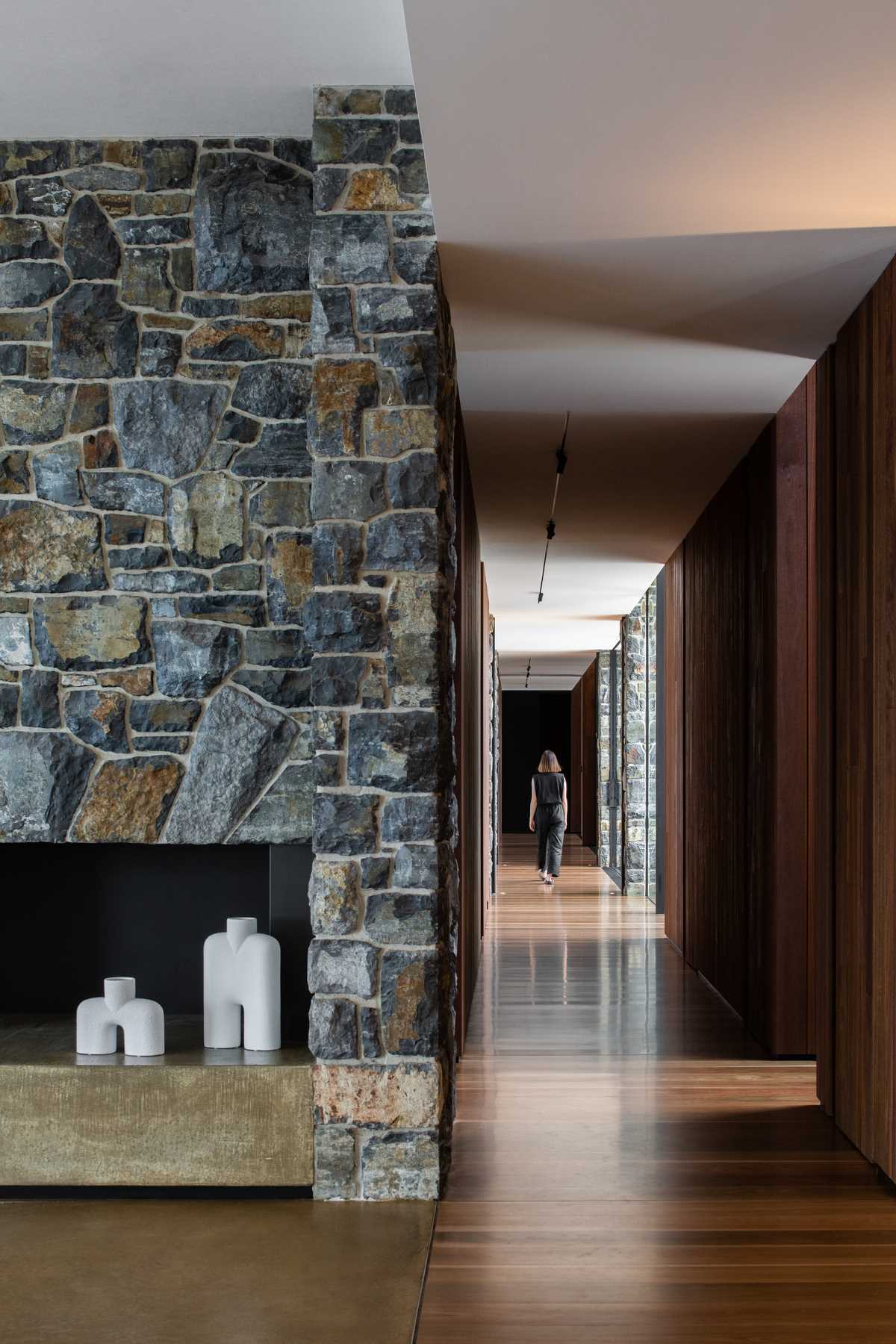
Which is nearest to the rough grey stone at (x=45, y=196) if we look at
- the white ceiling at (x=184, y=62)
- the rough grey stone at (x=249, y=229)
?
the white ceiling at (x=184, y=62)

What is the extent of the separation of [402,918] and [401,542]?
3.51 feet

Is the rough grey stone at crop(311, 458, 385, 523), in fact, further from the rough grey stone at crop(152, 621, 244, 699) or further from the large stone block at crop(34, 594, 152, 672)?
the large stone block at crop(34, 594, 152, 672)

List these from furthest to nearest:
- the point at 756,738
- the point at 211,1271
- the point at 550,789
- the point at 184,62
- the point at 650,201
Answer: the point at 550,789 → the point at 756,738 → the point at 184,62 → the point at 650,201 → the point at 211,1271

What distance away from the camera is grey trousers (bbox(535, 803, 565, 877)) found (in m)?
13.0

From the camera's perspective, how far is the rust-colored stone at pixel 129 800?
393 cm

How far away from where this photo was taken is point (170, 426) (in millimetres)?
3992

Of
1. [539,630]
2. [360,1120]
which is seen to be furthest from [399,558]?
[539,630]

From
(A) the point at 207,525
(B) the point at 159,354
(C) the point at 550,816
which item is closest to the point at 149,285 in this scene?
(B) the point at 159,354

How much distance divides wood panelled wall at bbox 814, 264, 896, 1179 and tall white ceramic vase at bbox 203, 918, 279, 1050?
1848 mm

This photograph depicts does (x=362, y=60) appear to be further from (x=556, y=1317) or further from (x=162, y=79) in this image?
(x=556, y=1317)

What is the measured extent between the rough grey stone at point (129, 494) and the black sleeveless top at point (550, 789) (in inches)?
373

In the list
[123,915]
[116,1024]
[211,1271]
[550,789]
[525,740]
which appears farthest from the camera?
[525,740]

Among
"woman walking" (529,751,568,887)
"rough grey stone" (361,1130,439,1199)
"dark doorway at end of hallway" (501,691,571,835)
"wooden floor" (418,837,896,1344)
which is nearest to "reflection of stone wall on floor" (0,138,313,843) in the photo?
"rough grey stone" (361,1130,439,1199)

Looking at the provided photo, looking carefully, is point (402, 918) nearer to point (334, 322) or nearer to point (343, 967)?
point (343, 967)
